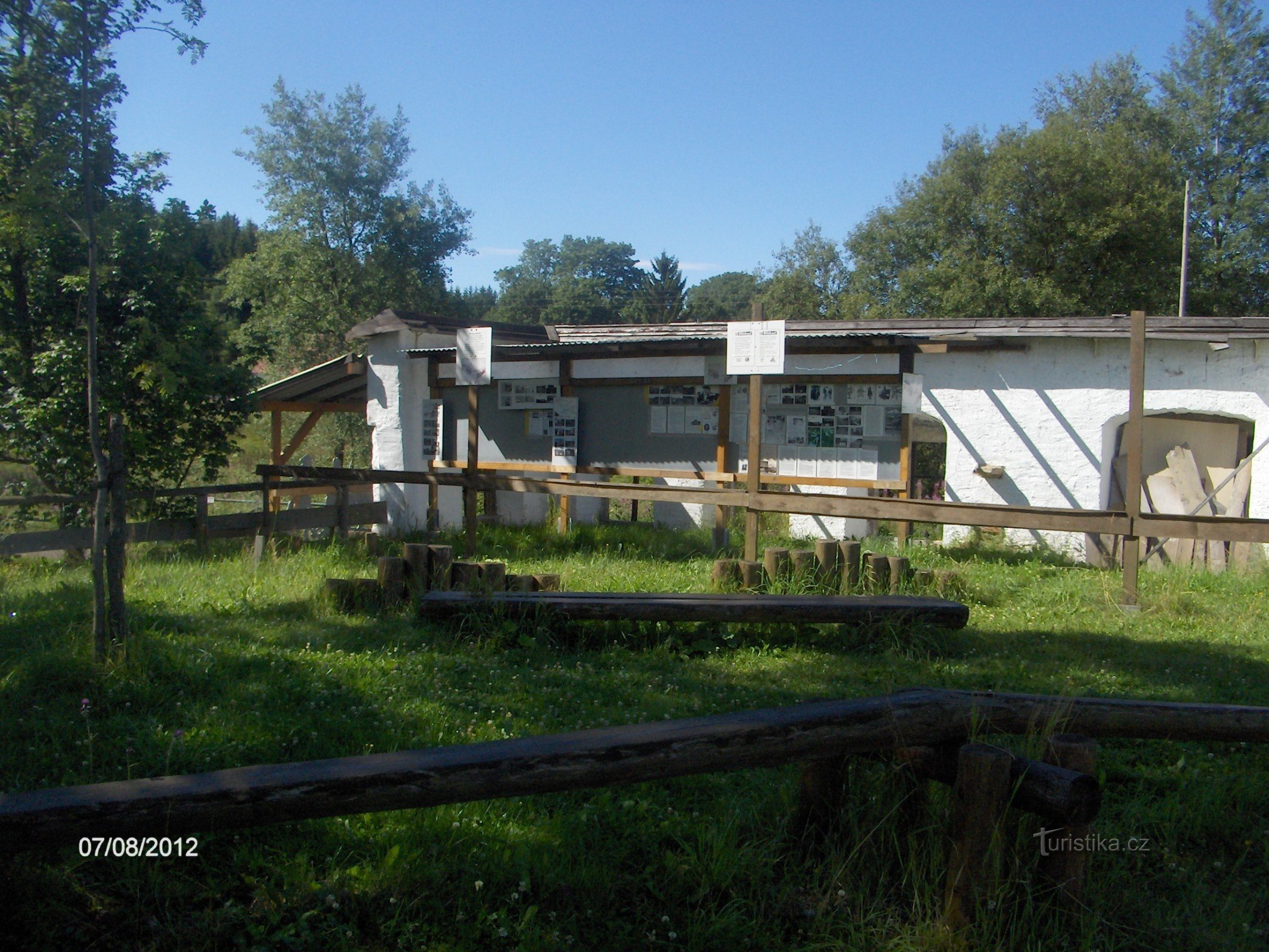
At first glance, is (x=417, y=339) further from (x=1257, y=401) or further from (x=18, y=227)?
(x=1257, y=401)

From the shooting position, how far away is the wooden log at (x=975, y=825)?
301 centimetres

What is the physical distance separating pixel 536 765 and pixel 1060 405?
10.2 meters

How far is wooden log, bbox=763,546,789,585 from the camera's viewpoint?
7559 millimetres

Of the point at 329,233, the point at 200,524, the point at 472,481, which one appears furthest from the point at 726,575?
the point at 329,233

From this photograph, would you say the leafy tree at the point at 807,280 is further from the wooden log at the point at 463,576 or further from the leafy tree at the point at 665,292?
the wooden log at the point at 463,576

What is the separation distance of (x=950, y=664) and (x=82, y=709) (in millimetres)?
4710

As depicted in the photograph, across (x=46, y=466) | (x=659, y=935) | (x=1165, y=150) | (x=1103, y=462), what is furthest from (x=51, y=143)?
(x=1165, y=150)

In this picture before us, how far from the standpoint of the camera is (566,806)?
12.4ft

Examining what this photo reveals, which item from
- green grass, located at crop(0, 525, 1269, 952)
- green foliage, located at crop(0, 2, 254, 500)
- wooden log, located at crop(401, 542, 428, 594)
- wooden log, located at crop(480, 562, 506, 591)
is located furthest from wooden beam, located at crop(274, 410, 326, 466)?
wooden log, located at crop(480, 562, 506, 591)

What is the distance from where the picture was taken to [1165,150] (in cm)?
2575

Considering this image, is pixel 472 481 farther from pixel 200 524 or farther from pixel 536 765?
pixel 536 765

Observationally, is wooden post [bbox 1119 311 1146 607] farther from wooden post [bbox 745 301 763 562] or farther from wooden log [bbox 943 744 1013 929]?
wooden log [bbox 943 744 1013 929]

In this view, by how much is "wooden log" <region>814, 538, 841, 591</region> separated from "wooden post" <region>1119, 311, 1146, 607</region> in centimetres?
218
